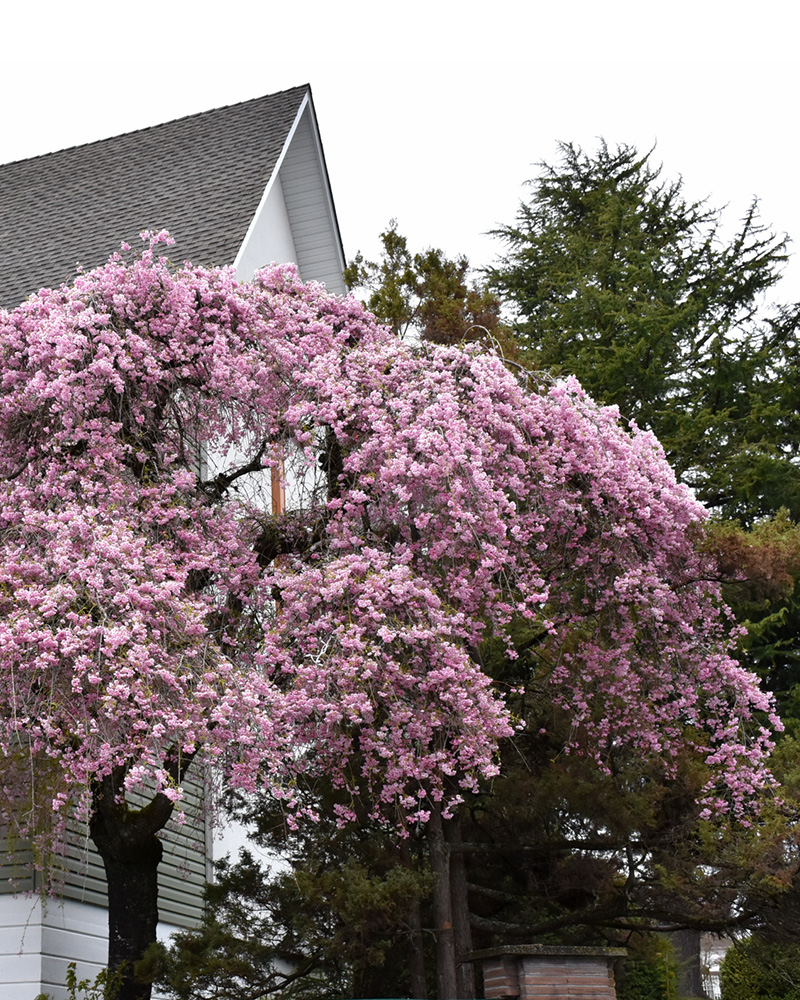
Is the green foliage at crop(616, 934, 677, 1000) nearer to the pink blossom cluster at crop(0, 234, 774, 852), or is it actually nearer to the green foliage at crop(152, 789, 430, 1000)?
the pink blossom cluster at crop(0, 234, 774, 852)

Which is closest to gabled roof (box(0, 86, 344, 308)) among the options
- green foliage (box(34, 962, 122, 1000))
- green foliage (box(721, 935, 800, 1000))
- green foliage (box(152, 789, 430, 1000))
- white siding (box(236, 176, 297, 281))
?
white siding (box(236, 176, 297, 281))

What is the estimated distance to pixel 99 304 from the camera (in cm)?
713

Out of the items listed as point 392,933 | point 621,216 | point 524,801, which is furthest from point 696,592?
point 621,216

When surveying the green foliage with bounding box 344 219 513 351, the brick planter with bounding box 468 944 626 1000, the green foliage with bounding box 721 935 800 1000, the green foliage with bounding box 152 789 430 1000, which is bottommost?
the green foliage with bounding box 721 935 800 1000

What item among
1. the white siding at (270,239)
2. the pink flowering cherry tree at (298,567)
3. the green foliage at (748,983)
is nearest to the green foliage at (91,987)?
the pink flowering cherry tree at (298,567)

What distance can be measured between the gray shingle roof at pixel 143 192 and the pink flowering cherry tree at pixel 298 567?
9.34 feet

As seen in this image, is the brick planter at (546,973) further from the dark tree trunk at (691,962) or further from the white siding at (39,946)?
the dark tree trunk at (691,962)

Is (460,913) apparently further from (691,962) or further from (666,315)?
(666,315)

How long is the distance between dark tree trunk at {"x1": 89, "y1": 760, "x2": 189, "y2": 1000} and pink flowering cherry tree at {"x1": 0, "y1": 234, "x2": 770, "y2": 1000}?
21 millimetres

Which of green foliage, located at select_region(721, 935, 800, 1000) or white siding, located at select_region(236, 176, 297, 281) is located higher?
white siding, located at select_region(236, 176, 297, 281)

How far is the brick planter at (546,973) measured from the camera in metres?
6.73

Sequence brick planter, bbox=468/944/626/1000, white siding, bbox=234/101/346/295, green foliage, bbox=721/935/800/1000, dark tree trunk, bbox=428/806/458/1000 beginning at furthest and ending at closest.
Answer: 1. green foliage, bbox=721/935/800/1000
2. white siding, bbox=234/101/346/295
3. dark tree trunk, bbox=428/806/458/1000
4. brick planter, bbox=468/944/626/1000

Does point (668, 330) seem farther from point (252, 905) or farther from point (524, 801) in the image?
point (252, 905)

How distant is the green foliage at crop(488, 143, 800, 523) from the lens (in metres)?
17.0
